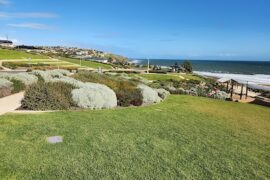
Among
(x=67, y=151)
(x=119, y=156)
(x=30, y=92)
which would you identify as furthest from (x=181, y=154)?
(x=30, y=92)

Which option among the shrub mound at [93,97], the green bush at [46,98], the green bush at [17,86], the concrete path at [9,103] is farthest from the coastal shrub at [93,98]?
the green bush at [17,86]

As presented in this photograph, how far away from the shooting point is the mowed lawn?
6.01 m

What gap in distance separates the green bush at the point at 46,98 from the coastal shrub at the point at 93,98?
33cm

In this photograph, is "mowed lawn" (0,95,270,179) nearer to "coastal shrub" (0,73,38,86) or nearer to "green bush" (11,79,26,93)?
"green bush" (11,79,26,93)

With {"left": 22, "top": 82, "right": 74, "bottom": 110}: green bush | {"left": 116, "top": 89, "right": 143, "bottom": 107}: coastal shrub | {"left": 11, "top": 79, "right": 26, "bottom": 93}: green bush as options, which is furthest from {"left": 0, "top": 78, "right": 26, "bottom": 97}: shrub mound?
{"left": 116, "top": 89, "right": 143, "bottom": 107}: coastal shrub

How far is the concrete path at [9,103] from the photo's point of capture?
35.2 ft

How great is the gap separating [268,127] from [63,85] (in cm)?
859

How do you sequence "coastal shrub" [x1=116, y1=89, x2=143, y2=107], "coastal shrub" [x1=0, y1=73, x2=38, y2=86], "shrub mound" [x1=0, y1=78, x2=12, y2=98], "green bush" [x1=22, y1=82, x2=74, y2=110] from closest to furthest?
"green bush" [x1=22, y1=82, x2=74, y2=110] → "coastal shrub" [x1=116, y1=89, x2=143, y2=107] → "shrub mound" [x1=0, y1=78, x2=12, y2=98] → "coastal shrub" [x1=0, y1=73, x2=38, y2=86]

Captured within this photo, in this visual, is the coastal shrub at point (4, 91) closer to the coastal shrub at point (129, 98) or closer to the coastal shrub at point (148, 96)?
the coastal shrub at point (129, 98)

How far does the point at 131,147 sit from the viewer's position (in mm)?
7410

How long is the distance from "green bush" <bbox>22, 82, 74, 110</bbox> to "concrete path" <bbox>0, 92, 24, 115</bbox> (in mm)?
505

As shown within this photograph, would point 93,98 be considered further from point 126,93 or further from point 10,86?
point 10,86

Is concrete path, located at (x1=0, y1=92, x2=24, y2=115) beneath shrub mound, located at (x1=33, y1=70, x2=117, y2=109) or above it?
beneath

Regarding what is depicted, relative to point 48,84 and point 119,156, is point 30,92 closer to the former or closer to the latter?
point 48,84
